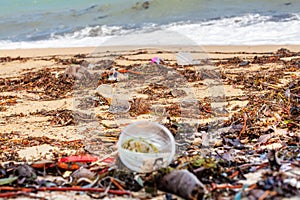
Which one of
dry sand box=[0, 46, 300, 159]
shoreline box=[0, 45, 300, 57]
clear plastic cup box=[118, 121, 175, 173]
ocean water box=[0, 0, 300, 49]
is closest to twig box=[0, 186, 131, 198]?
clear plastic cup box=[118, 121, 175, 173]

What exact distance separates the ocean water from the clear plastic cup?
579 cm

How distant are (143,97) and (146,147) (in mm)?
2034

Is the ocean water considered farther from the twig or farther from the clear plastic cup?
the twig

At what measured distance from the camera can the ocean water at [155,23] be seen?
8617mm

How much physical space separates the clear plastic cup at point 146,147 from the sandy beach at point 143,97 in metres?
0.36

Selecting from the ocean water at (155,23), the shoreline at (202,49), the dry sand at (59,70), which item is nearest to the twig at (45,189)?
the dry sand at (59,70)

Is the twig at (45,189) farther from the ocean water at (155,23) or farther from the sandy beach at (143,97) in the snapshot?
the ocean water at (155,23)

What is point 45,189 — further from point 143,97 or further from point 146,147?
point 143,97

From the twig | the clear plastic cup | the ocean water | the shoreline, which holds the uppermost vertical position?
the ocean water

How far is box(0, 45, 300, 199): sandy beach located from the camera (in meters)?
2.78

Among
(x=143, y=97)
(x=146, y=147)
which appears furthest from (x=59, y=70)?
(x=146, y=147)

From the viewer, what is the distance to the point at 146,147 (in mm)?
2125

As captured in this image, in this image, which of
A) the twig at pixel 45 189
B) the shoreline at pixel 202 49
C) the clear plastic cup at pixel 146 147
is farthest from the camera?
the shoreline at pixel 202 49

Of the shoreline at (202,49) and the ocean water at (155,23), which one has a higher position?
the ocean water at (155,23)
